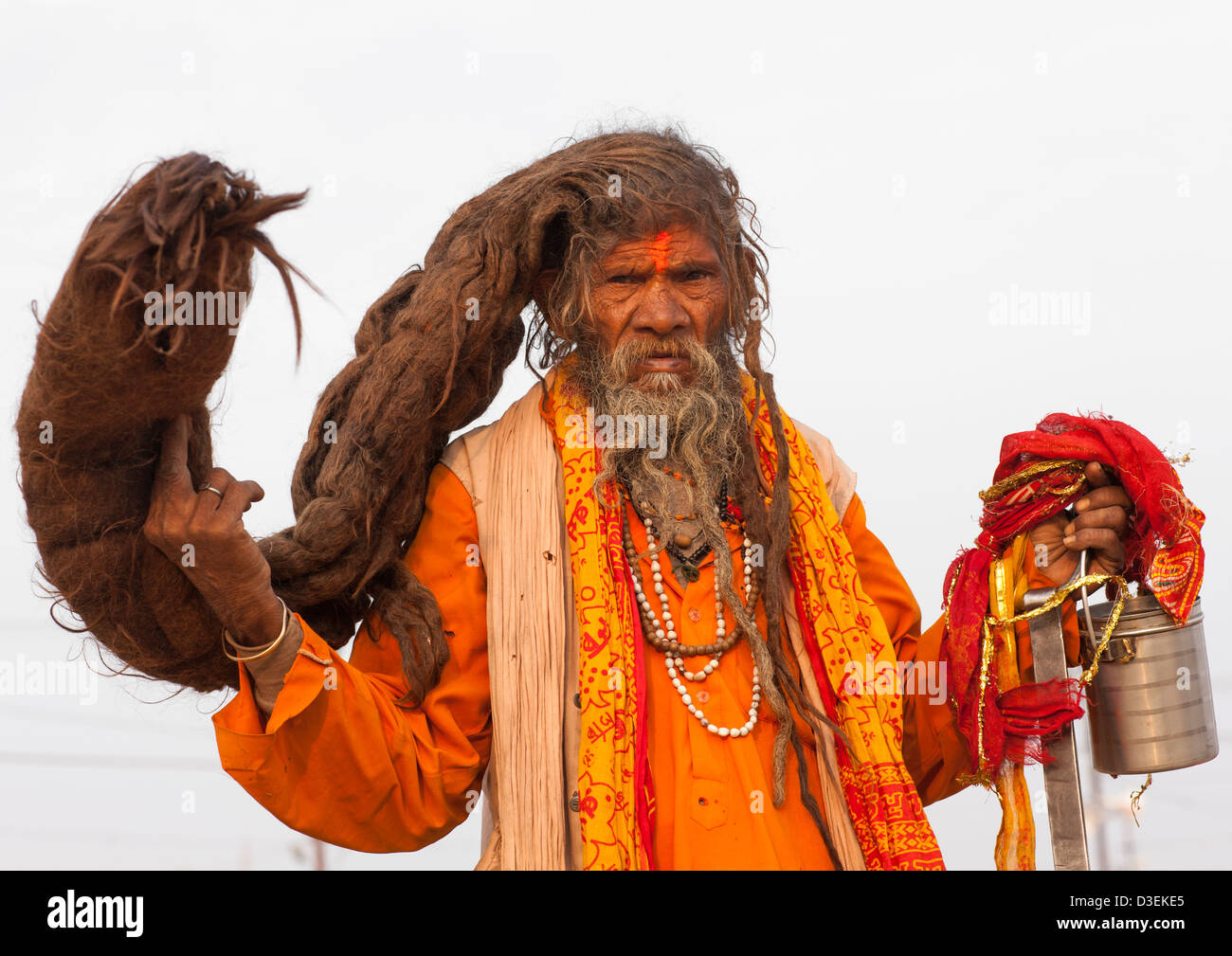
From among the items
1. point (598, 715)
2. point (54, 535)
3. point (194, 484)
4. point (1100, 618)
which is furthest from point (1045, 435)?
point (54, 535)

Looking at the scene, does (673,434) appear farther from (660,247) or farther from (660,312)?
(660,247)

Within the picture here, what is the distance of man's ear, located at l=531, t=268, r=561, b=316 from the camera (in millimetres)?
4156

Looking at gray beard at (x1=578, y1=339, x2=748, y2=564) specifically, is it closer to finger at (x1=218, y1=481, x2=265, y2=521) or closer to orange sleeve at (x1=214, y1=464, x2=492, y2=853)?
orange sleeve at (x1=214, y1=464, x2=492, y2=853)

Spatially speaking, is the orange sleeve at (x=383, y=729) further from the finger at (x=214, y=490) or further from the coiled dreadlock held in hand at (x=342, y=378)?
the finger at (x=214, y=490)

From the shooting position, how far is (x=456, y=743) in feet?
12.0

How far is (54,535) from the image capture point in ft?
10.0

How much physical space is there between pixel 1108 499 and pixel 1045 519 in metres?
0.17

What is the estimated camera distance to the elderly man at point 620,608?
341cm

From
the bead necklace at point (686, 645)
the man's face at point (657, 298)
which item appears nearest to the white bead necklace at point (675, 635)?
the bead necklace at point (686, 645)

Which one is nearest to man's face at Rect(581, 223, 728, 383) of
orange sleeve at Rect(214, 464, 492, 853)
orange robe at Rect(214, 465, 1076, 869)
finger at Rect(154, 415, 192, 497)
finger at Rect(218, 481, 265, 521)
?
orange robe at Rect(214, 465, 1076, 869)

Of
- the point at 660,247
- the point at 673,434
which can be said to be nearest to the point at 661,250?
the point at 660,247

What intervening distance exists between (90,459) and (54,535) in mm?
219
